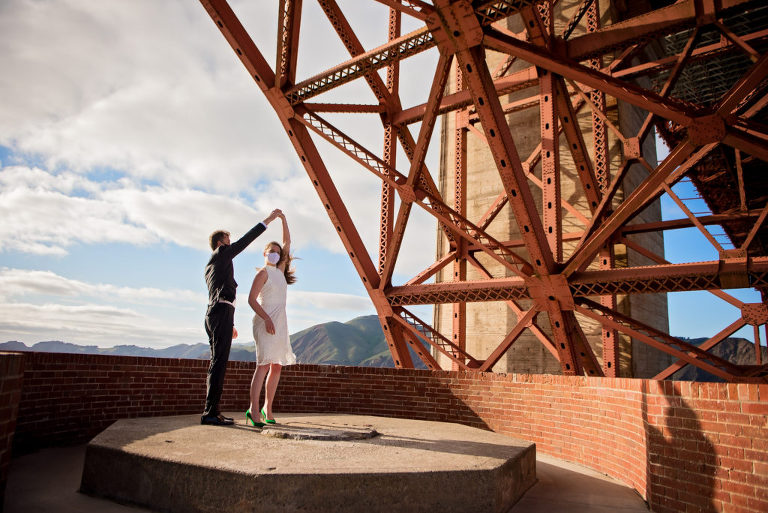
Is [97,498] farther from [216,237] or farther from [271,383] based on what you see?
[216,237]

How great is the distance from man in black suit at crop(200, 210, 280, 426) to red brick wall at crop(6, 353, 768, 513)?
1459 millimetres

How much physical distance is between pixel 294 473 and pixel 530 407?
3.64 m

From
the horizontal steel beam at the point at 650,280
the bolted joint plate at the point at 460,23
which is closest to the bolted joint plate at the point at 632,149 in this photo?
the horizontal steel beam at the point at 650,280

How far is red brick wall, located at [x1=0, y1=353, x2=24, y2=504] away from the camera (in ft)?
8.58

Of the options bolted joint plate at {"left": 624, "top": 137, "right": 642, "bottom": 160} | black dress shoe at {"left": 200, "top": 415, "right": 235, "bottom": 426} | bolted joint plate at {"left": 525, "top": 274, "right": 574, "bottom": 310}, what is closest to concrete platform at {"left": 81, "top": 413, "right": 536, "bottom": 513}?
black dress shoe at {"left": 200, "top": 415, "right": 235, "bottom": 426}

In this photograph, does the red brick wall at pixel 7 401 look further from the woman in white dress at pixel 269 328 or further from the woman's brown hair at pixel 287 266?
the woman's brown hair at pixel 287 266

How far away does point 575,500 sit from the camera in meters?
3.67

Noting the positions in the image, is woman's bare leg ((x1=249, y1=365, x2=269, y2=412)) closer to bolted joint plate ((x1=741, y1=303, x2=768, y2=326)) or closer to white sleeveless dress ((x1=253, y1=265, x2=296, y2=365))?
white sleeveless dress ((x1=253, y1=265, x2=296, y2=365))

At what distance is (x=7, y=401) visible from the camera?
2.66 meters

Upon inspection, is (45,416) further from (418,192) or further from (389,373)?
(418,192)

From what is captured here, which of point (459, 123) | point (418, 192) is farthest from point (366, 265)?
point (459, 123)

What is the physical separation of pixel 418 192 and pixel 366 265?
66.2 inches

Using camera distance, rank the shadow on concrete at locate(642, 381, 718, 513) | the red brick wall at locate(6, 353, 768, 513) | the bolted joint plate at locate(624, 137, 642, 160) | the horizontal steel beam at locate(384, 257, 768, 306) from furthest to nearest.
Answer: the bolted joint plate at locate(624, 137, 642, 160)
the horizontal steel beam at locate(384, 257, 768, 306)
the shadow on concrete at locate(642, 381, 718, 513)
the red brick wall at locate(6, 353, 768, 513)

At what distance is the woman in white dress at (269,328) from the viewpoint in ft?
14.7
